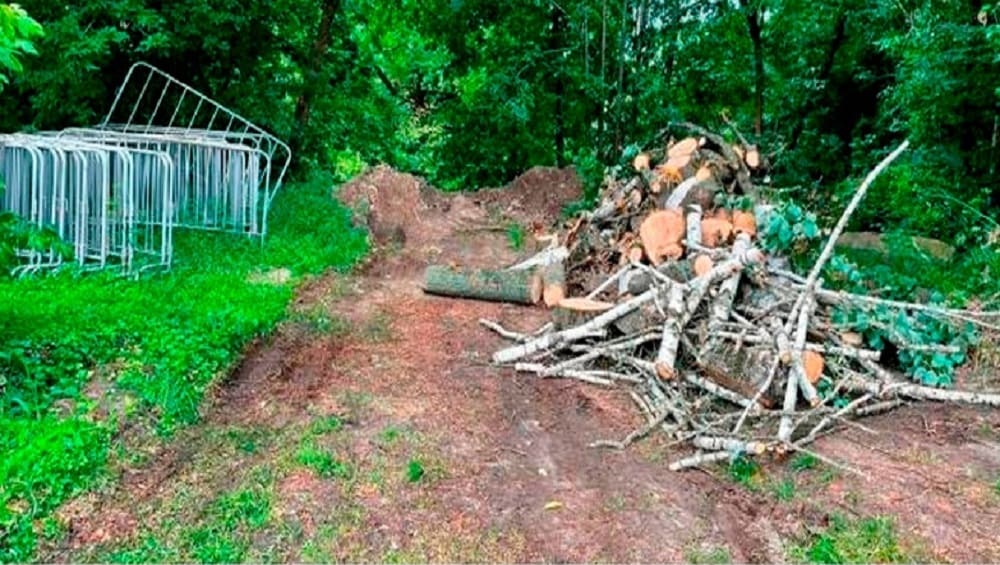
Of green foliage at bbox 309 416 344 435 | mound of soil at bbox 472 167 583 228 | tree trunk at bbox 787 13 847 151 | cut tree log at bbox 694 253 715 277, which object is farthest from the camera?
tree trunk at bbox 787 13 847 151

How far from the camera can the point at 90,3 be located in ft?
25.2

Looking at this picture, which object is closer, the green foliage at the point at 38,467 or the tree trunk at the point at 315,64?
the green foliage at the point at 38,467

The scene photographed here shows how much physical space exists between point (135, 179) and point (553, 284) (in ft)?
12.1

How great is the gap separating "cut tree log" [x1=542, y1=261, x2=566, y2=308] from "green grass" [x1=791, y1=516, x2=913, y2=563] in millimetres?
2809

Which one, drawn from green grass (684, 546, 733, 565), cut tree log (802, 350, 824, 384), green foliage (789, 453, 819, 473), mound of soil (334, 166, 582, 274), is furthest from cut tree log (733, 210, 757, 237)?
green grass (684, 546, 733, 565)

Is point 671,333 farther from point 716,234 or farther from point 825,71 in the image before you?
point 825,71

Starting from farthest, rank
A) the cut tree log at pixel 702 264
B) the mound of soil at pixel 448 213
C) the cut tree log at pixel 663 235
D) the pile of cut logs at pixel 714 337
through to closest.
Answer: the mound of soil at pixel 448 213, the cut tree log at pixel 663 235, the cut tree log at pixel 702 264, the pile of cut logs at pixel 714 337

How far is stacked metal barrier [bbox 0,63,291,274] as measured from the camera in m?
5.93

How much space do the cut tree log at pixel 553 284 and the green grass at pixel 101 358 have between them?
157cm

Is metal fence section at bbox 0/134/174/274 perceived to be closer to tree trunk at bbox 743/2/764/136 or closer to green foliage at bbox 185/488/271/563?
green foliage at bbox 185/488/271/563

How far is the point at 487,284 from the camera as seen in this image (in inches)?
249

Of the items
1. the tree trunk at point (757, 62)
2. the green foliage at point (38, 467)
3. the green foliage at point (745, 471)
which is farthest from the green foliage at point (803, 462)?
the tree trunk at point (757, 62)

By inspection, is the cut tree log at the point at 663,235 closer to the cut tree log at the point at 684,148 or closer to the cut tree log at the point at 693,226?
the cut tree log at the point at 693,226

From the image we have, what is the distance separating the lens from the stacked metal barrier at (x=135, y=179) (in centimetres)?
593
